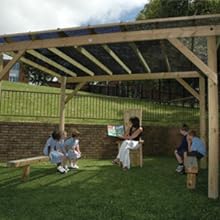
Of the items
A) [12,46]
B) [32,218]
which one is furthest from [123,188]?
[12,46]

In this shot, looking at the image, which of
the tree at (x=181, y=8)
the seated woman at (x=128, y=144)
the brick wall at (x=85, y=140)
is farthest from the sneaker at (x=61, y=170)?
the tree at (x=181, y=8)

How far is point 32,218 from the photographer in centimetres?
452

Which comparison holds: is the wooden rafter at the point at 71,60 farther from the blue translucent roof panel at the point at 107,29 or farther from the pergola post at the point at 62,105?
the blue translucent roof panel at the point at 107,29

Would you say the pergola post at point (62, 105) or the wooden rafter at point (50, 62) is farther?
the pergola post at point (62, 105)

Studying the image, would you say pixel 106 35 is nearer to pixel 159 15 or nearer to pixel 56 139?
pixel 56 139

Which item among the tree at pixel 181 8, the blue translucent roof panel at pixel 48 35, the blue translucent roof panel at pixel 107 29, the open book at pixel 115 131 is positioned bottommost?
the open book at pixel 115 131

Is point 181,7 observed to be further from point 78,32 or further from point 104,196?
point 104,196

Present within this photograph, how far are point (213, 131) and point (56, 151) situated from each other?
13.6ft

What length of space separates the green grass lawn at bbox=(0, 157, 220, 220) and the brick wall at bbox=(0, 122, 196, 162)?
2.21m

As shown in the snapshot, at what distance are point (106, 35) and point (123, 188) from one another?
10.6ft

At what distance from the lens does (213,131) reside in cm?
579

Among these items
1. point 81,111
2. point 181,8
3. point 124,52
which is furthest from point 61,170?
point 181,8

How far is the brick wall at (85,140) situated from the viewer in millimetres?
10297

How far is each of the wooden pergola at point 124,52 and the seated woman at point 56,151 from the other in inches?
81.4
